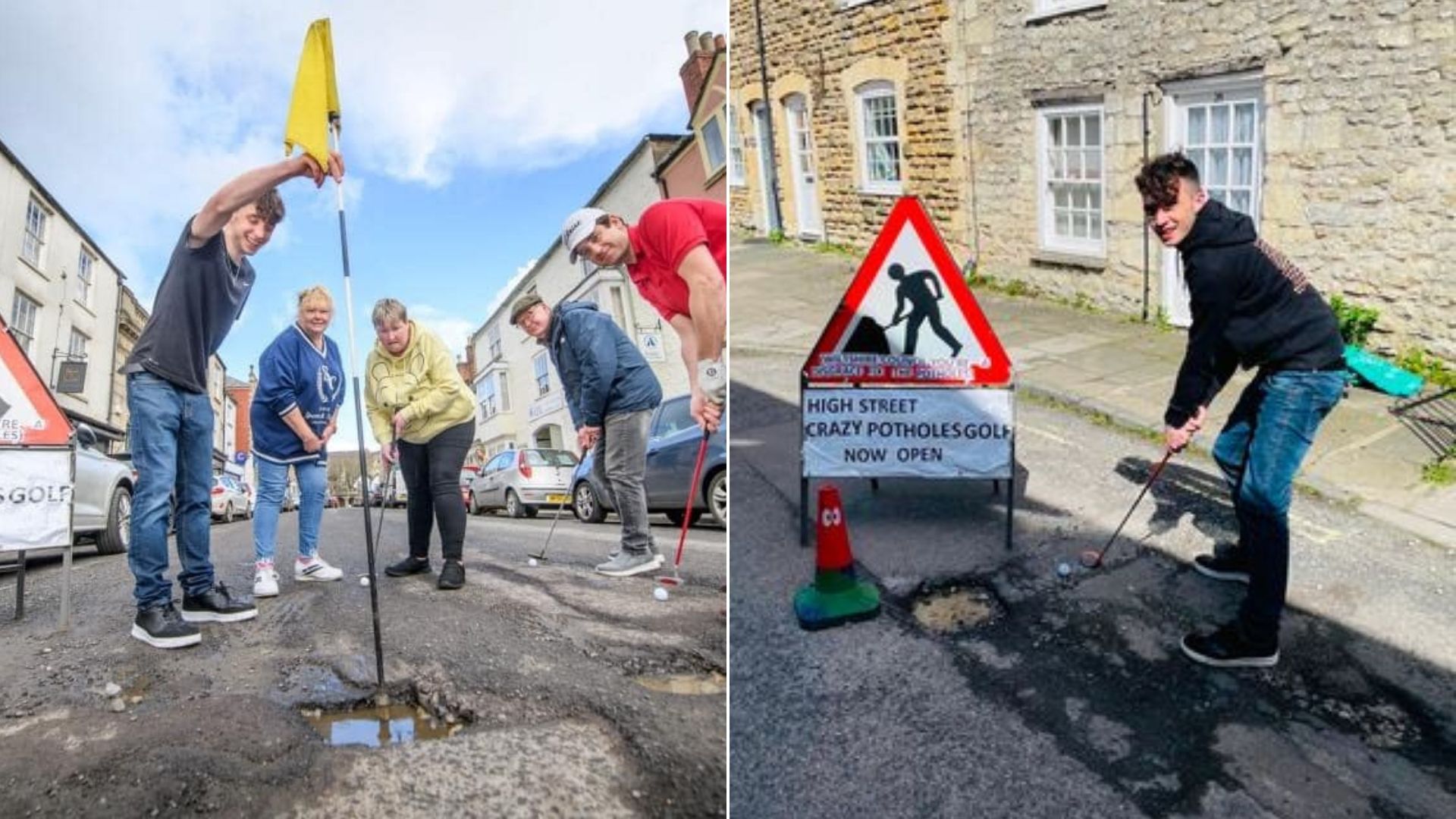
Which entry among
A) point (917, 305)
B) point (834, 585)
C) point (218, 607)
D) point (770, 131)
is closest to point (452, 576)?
point (218, 607)

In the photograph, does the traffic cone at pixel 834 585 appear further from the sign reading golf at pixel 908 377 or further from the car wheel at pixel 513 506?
the car wheel at pixel 513 506

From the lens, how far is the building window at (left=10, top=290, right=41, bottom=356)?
4.49ft

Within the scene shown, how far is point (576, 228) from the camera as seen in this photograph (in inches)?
67.1

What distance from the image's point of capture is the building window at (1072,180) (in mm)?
10953

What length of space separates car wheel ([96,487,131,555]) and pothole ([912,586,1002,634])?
115 inches

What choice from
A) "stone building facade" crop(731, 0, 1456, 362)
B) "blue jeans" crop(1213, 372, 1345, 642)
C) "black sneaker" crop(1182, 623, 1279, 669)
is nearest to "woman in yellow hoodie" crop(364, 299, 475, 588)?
"black sneaker" crop(1182, 623, 1279, 669)

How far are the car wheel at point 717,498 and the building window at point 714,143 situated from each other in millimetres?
516

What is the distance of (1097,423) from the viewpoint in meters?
6.98

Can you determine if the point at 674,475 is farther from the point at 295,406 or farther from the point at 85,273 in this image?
the point at 85,273

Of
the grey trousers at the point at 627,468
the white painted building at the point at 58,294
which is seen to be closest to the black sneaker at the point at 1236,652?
the grey trousers at the point at 627,468

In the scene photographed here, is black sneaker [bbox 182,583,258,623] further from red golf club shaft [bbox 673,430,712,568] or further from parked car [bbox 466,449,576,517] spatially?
red golf club shaft [bbox 673,430,712,568]

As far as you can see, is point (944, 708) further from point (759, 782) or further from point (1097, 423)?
point (1097, 423)

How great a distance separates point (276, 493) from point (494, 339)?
40 cm

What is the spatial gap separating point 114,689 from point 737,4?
15.3m
